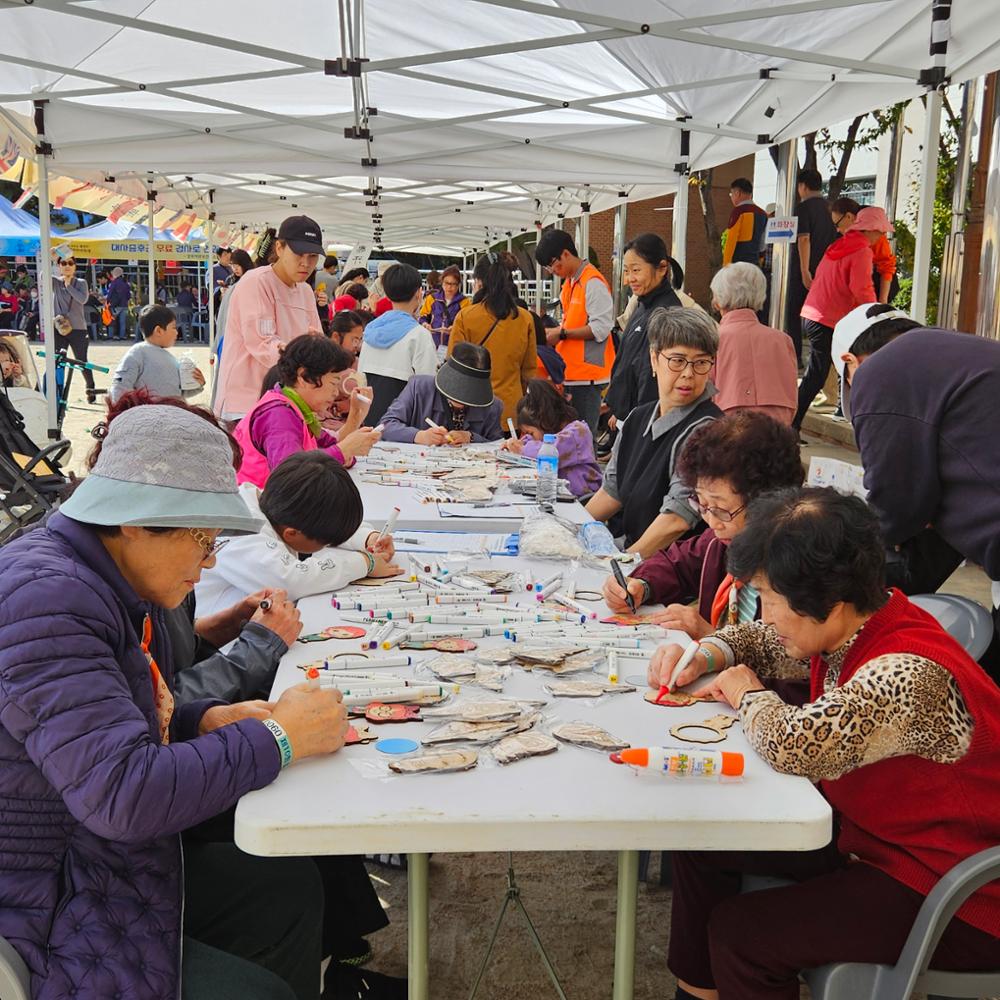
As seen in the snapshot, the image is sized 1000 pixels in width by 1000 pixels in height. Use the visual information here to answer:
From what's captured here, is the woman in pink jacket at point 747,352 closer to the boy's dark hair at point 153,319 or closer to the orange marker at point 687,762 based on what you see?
the orange marker at point 687,762

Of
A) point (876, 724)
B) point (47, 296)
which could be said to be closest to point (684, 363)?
point (876, 724)

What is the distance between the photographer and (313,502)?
274 centimetres

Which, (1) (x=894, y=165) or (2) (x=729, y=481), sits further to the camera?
(1) (x=894, y=165)

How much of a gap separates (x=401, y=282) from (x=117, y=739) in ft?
17.9

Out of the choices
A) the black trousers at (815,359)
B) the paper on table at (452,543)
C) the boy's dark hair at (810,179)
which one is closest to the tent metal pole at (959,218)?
the black trousers at (815,359)

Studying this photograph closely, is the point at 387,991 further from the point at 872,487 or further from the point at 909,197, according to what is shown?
the point at 909,197

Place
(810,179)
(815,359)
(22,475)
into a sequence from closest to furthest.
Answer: (22,475) < (815,359) < (810,179)

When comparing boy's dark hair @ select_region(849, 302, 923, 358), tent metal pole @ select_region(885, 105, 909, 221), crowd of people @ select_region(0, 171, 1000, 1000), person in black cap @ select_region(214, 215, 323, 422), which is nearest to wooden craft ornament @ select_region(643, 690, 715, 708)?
crowd of people @ select_region(0, 171, 1000, 1000)

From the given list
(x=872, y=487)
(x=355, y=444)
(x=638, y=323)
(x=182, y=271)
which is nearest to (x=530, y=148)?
(x=638, y=323)

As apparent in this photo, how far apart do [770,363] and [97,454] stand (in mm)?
4178

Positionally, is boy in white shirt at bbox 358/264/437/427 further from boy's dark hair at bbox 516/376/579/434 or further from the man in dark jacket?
the man in dark jacket

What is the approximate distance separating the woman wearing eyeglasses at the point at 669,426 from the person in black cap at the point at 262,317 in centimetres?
245

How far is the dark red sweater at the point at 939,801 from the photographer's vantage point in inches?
68.0

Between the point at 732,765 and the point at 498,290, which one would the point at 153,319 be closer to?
the point at 498,290
